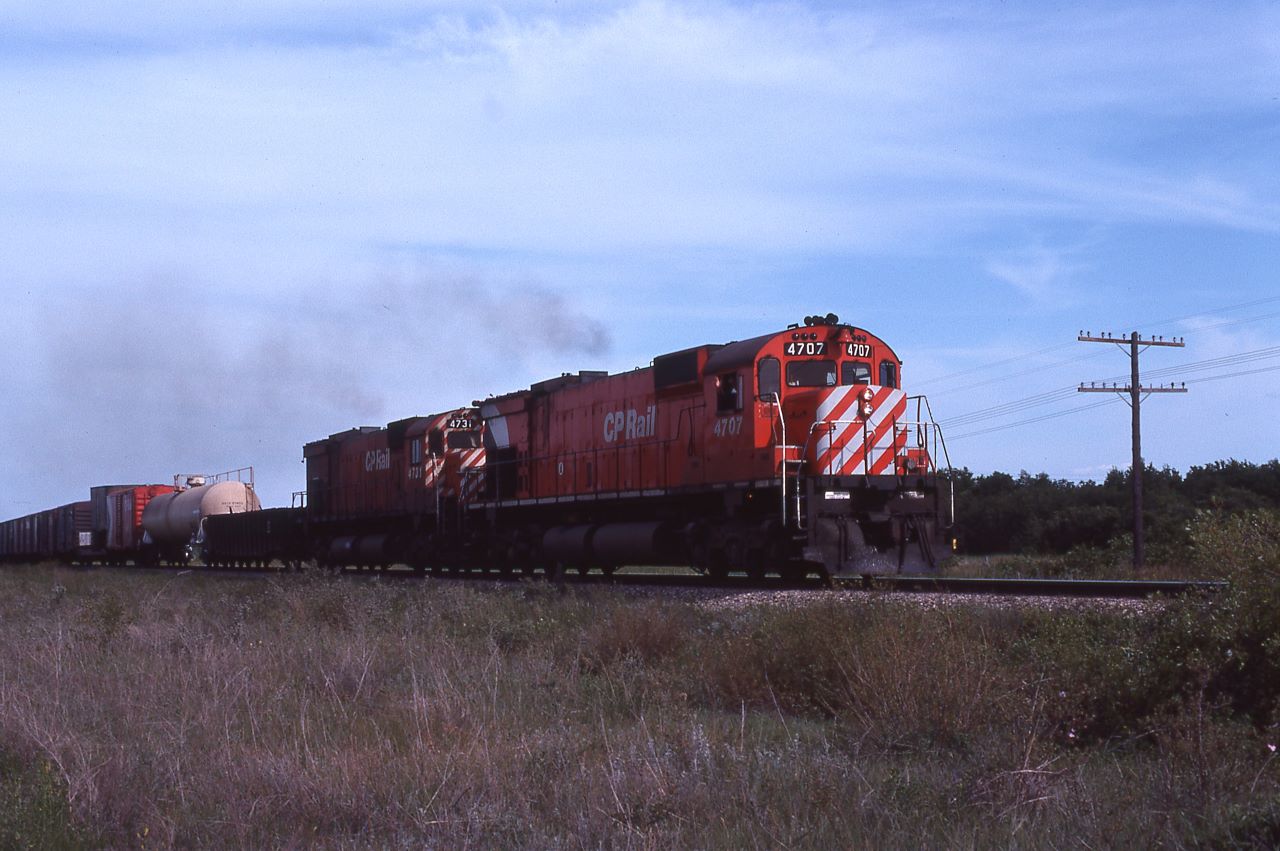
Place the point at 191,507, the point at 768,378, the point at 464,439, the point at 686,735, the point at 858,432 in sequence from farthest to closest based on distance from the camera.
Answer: the point at 191,507
the point at 464,439
the point at 768,378
the point at 858,432
the point at 686,735

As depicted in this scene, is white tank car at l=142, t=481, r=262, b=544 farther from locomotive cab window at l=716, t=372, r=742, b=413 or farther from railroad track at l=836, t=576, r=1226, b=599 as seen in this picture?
railroad track at l=836, t=576, r=1226, b=599

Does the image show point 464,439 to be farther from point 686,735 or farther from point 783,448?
point 686,735

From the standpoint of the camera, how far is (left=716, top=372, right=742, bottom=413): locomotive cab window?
1827 cm

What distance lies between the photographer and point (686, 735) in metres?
6.93

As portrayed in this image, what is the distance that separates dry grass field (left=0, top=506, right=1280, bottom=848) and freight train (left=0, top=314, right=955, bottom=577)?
232 inches

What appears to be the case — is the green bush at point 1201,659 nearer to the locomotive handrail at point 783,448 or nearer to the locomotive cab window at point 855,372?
the locomotive handrail at point 783,448

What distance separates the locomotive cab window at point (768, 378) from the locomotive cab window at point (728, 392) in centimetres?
43

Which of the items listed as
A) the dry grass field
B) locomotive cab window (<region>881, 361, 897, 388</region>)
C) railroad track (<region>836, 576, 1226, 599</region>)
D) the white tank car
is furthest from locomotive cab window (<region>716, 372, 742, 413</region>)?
the white tank car

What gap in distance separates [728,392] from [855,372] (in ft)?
6.24

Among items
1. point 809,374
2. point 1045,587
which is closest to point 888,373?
point 809,374

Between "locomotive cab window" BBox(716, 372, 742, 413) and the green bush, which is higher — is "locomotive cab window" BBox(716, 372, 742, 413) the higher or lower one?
the higher one

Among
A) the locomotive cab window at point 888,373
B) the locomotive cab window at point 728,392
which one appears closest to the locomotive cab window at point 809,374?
the locomotive cab window at point 728,392

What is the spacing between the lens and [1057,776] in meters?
5.93

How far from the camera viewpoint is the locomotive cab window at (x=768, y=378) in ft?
58.6
